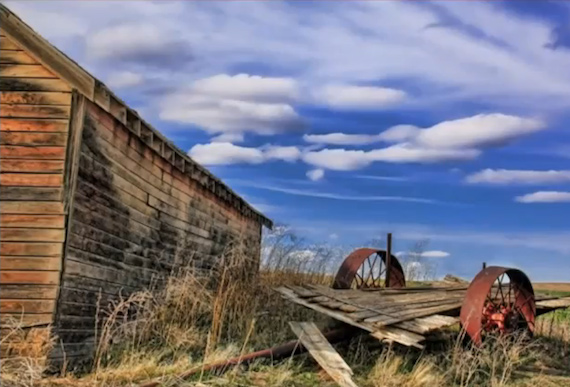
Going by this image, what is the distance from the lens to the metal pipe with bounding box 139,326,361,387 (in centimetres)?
655

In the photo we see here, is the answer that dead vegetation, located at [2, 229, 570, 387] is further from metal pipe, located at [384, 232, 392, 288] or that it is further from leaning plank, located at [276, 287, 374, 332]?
metal pipe, located at [384, 232, 392, 288]

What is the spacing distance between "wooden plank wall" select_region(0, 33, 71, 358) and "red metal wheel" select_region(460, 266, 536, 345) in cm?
547

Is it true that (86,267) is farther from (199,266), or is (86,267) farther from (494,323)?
(494,323)

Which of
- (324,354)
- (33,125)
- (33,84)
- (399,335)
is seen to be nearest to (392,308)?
(399,335)

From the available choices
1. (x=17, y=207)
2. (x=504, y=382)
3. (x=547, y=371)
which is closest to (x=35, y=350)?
(x=17, y=207)

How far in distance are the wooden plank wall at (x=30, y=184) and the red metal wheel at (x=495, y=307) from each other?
5.47m

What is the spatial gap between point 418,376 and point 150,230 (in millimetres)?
4479

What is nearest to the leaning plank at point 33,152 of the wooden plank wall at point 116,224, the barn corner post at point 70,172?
the barn corner post at point 70,172

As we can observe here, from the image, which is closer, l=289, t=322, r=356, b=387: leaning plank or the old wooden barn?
the old wooden barn

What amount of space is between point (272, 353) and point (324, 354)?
25.7 inches

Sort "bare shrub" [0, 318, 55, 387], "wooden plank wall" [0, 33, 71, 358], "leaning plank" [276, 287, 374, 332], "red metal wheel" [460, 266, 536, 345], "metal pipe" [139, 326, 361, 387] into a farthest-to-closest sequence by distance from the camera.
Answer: "red metal wheel" [460, 266, 536, 345]
"leaning plank" [276, 287, 374, 332]
"wooden plank wall" [0, 33, 71, 358]
"metal pipe" [139, 326, 361, 387]
"bare shrub" [0, 318, 55, 387]

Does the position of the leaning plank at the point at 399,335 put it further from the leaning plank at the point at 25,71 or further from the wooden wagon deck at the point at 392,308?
the leaning plank at the point at 25,71

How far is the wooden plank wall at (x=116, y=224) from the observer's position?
275 inches

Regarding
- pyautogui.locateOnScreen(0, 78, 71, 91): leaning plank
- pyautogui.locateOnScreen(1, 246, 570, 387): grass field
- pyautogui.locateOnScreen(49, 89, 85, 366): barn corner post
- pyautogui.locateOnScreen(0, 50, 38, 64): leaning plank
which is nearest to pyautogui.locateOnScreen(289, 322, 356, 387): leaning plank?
pyautogui.locateOnScreen(1, 246, 570, 387): grass field
